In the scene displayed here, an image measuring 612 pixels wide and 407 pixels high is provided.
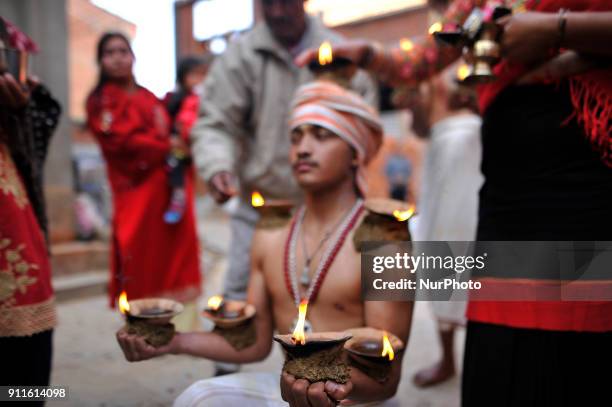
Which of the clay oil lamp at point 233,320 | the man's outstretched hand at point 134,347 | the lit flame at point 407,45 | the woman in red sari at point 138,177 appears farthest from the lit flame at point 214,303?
the woman in red sari at point 138,177

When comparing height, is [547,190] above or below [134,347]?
above

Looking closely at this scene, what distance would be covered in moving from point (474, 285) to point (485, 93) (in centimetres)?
62

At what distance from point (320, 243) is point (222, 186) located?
0.60 m

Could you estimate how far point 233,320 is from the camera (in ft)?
4.69

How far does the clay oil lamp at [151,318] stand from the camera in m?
1.27

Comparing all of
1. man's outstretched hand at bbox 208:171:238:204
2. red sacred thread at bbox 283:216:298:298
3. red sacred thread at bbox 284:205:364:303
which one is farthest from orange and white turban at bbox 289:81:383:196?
man's outstretched hand at bbox 208:171:238:204

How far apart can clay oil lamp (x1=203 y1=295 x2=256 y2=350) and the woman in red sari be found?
58.8 inches

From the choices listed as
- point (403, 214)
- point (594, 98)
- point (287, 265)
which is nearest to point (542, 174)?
point (594, 98)

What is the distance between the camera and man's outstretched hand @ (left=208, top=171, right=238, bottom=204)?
197 cm

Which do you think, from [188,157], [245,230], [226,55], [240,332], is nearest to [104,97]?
[188,157]

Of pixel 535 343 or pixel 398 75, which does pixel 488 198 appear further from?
pixel 398 75

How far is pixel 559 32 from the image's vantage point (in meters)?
1.20

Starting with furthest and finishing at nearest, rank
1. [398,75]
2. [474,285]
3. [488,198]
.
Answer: [398,75] → [488,198] → [474,285]

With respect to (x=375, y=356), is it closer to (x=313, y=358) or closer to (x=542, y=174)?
(x=313, y=358)
